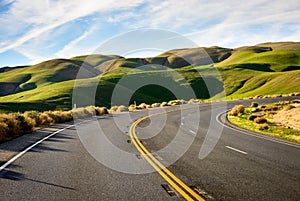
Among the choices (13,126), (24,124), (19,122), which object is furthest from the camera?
(24,124)

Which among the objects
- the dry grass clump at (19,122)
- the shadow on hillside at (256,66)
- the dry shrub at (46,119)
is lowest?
the shadow on hillside at (256,66)

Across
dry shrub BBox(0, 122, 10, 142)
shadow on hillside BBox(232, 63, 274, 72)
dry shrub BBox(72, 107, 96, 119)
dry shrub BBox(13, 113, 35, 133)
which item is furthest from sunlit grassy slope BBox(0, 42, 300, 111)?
dry shrub BBox(0, 122, 10, 142)

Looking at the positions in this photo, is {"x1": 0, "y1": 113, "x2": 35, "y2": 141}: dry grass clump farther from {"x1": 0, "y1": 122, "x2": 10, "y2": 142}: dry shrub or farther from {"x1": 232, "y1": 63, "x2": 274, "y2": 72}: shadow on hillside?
{"x1": 232, "y1": 63, "x2": 274, "y2": 72}: shadow on hillside

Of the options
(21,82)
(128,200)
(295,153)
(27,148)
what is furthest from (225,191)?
(21,82)

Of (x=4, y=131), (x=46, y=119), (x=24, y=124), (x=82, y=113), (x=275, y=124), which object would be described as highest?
(x=4, y=131)

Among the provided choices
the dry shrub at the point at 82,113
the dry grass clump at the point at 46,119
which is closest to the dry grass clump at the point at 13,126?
the dry grass clump at the point at 46,119

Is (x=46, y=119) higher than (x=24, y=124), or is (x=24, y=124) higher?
(x=24, y=124)

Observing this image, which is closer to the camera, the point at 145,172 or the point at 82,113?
the point at 145,172

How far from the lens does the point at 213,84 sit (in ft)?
416

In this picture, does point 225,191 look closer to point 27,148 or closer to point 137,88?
point 27,148

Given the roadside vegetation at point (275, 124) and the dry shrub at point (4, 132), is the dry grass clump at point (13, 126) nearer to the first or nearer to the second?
the dry shrub at point (4, 132)

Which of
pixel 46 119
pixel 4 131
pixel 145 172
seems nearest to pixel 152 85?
pixel 46 119

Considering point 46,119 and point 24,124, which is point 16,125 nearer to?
point 24,124

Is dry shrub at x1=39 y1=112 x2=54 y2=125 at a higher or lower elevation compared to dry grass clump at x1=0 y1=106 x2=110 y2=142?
lower
